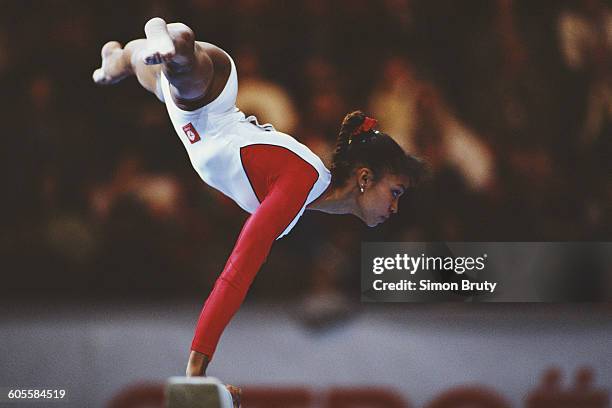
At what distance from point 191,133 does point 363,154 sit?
2.05ft

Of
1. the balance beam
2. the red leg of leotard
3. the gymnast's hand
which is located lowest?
the balance beam

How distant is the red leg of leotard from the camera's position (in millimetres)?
2492

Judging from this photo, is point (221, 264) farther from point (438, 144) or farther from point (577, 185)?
point (577, 185)

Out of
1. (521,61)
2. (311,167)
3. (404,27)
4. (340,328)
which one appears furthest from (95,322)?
(521,61)

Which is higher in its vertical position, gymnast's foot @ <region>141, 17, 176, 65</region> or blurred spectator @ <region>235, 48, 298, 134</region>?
blurred spectator @ <region>235, 48, 298, 134</region>

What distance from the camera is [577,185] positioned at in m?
3.99

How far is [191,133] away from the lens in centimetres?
299

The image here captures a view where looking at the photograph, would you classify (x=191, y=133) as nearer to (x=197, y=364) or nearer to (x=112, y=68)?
(x=112, y=68)

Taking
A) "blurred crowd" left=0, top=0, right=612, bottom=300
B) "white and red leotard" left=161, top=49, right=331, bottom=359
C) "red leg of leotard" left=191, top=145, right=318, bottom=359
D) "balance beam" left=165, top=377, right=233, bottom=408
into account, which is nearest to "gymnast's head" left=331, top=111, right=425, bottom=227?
"white and red leotard" left=161, top=49, right=331, bottom=359

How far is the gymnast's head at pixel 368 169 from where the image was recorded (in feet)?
10.5

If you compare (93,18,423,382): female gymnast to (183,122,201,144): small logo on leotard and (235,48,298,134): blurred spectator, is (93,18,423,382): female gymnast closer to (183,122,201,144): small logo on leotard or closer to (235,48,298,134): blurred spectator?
(183,122,201,144): small logo on leotard

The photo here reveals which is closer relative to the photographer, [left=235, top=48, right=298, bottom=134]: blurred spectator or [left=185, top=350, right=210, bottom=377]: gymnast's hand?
[left=185, top=350, right=210, bottom=377]: gymnast's hand

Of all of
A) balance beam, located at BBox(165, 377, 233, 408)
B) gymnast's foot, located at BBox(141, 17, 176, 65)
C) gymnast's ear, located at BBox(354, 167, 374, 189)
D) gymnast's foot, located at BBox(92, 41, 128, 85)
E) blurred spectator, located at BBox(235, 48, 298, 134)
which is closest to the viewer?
balance beam, located at BBox(165, 377, 233, 408)

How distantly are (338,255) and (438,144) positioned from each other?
66cm
